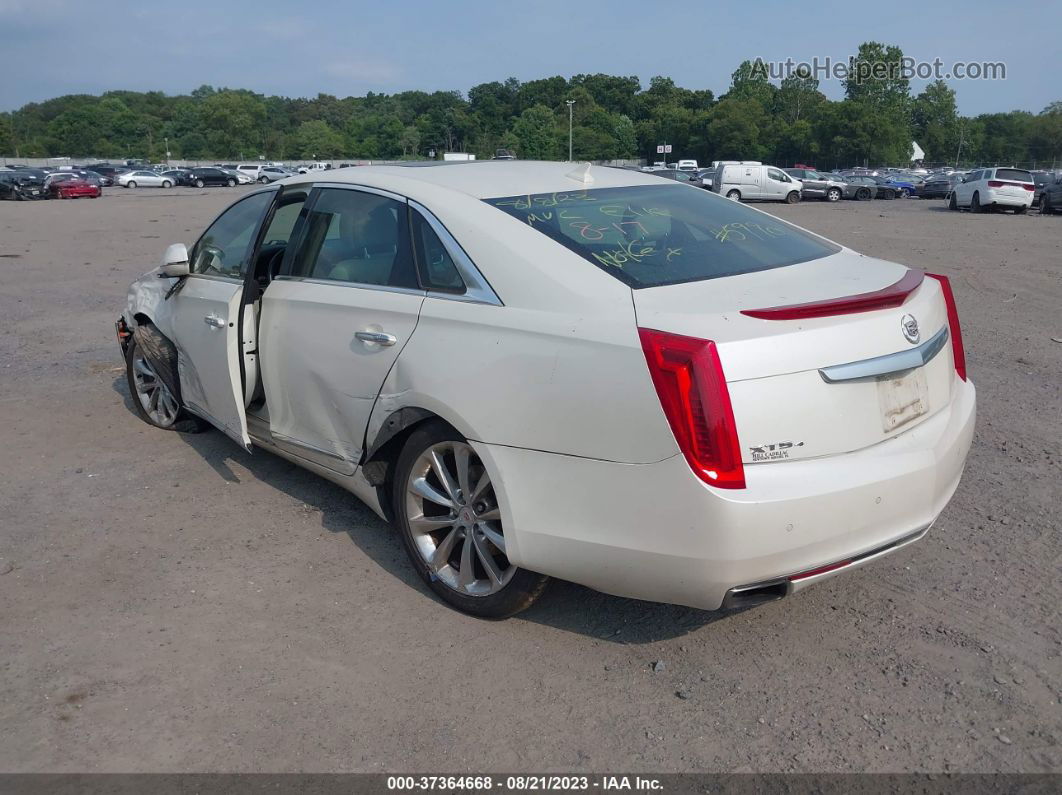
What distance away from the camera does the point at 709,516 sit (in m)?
2.79

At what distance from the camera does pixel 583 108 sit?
128 meters

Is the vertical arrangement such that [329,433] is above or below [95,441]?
above

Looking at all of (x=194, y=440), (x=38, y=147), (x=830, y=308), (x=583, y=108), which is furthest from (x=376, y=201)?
(x=38, y=147)

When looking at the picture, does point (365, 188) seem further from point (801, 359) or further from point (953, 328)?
Answer: point (953, 328)

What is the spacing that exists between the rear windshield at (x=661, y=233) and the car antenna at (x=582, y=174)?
0.38 ft

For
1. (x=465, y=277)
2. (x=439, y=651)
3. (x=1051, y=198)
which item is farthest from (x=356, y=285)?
(x=1051, y=198)

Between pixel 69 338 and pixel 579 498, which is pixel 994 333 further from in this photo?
pixel 69 338

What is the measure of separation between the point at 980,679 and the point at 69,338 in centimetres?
874

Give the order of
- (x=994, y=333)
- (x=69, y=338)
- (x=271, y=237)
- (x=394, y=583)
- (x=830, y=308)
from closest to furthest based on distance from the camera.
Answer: (x=830, y=308)
(x=394, y=583)
(x=271, y=237)
(x=994, y=333)
(x=69, y=338)

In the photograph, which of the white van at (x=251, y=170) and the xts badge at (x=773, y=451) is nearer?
the xts badge at (x=773, y=451)

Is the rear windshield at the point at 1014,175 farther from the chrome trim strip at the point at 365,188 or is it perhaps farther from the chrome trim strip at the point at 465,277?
the chrome trim strip at the point at 465,277

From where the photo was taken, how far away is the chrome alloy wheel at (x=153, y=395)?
596 centimetres

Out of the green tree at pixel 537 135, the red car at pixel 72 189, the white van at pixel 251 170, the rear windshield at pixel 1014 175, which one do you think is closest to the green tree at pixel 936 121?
the green tree at pixel 537 135

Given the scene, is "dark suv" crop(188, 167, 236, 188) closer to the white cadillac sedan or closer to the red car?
the red car
